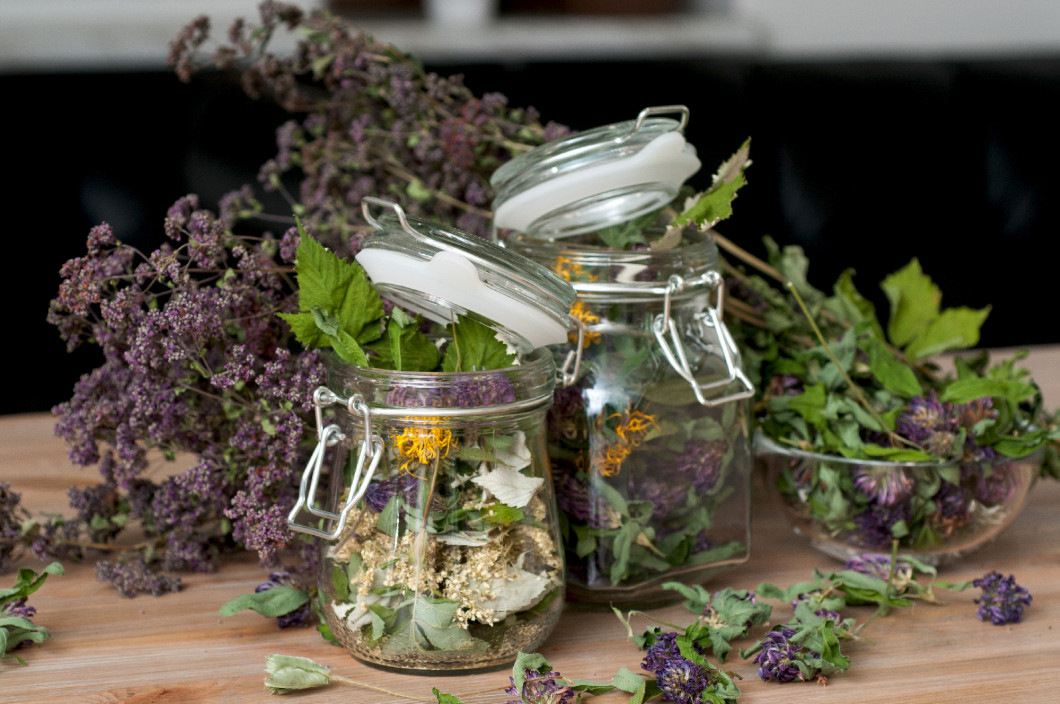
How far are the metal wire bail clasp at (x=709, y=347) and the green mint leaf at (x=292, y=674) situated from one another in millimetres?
304

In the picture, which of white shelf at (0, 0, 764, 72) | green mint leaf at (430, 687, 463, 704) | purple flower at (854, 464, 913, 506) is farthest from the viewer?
white shelf at (0, 0, 764, 72)

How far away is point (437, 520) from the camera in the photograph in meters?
0.59

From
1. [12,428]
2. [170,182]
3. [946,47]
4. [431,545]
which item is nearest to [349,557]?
[431,545]

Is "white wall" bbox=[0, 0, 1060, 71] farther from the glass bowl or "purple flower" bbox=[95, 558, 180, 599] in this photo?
the glass bowl

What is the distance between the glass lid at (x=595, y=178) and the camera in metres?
0.67

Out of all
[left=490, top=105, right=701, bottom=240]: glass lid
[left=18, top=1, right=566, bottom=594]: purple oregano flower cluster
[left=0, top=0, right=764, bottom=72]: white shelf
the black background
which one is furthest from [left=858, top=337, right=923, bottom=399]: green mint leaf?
[left=0, top=0, right=764, bottom=72]: white shelf

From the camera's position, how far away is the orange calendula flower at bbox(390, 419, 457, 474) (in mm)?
590

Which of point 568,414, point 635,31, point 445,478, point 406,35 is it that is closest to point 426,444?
point 445,478

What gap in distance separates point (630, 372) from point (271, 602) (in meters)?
0.30

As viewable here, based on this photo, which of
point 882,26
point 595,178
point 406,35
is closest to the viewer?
point 595,178

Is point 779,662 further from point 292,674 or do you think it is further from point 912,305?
point 912,305

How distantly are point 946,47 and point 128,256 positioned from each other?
2753 millimetres

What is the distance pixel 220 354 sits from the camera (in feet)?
2.40

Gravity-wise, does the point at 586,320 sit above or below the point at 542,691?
above
